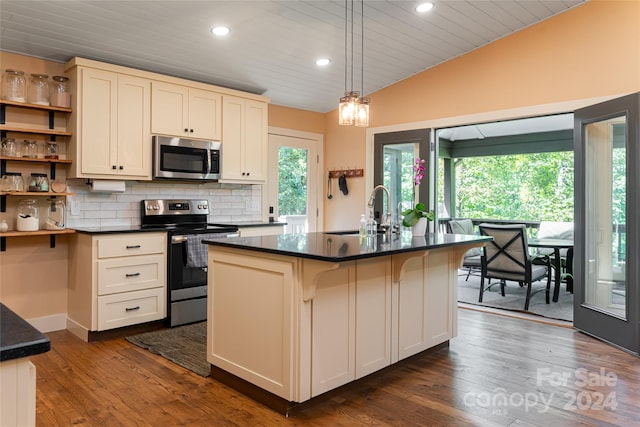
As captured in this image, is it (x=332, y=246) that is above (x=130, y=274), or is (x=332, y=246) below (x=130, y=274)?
above

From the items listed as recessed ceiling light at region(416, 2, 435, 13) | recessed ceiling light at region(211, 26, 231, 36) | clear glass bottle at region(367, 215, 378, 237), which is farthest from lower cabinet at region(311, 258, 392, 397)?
recessed ceiling light at region(211, 26, 231, 36)

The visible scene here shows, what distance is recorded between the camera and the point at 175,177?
166 inches

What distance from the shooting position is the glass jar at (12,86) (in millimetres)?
3496

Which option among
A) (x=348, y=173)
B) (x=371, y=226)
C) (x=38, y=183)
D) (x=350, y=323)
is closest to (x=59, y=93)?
(x=38, y=183)

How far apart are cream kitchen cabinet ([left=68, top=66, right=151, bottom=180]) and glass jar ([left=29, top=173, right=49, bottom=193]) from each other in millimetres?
208

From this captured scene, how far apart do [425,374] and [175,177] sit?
9.09 feet

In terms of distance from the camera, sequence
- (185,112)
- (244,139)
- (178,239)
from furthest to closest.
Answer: (244,139) → (185,112) → (178,239)

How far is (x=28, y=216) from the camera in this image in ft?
11.7

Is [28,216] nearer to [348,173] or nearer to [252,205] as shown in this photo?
[252,205]

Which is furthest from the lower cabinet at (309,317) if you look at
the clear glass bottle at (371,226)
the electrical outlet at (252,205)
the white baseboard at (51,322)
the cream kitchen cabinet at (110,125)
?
the electrical outlet at (252,205)

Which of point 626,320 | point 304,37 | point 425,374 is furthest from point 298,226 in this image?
point 626,320

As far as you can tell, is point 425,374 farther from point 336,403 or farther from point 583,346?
point 583,346

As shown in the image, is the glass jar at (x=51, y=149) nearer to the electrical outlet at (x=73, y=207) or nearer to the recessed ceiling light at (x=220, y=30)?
the electrical outlet at (x=73, y=207)

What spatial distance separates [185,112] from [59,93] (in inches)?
41.1
